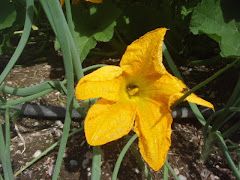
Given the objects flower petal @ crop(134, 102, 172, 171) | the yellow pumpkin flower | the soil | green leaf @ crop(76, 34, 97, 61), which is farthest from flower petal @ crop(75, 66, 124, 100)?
green leaf @ crop(76, 34, 97, 61)

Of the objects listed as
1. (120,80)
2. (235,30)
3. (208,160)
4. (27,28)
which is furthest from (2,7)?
(208,160)

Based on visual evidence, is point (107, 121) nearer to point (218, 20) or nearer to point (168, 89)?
point (168, 89)

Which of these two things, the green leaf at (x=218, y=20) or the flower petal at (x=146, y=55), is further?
the green leaf at (x=218, y=20)

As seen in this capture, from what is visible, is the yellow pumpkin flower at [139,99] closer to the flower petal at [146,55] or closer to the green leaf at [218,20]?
the flower petal at [146,55]

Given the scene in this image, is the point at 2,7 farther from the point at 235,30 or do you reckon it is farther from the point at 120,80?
the point at 235,30

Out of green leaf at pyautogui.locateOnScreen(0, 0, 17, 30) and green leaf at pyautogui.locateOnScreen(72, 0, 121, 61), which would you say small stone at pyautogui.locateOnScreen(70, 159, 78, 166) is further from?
green leaf at pyautogui.locateOnScreen(0, 0, 17, 30)

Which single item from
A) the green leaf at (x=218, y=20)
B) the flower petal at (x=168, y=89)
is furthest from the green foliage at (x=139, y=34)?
the flower petal at (x=168, y=89)

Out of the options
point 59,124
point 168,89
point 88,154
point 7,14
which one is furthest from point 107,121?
point 7,14
